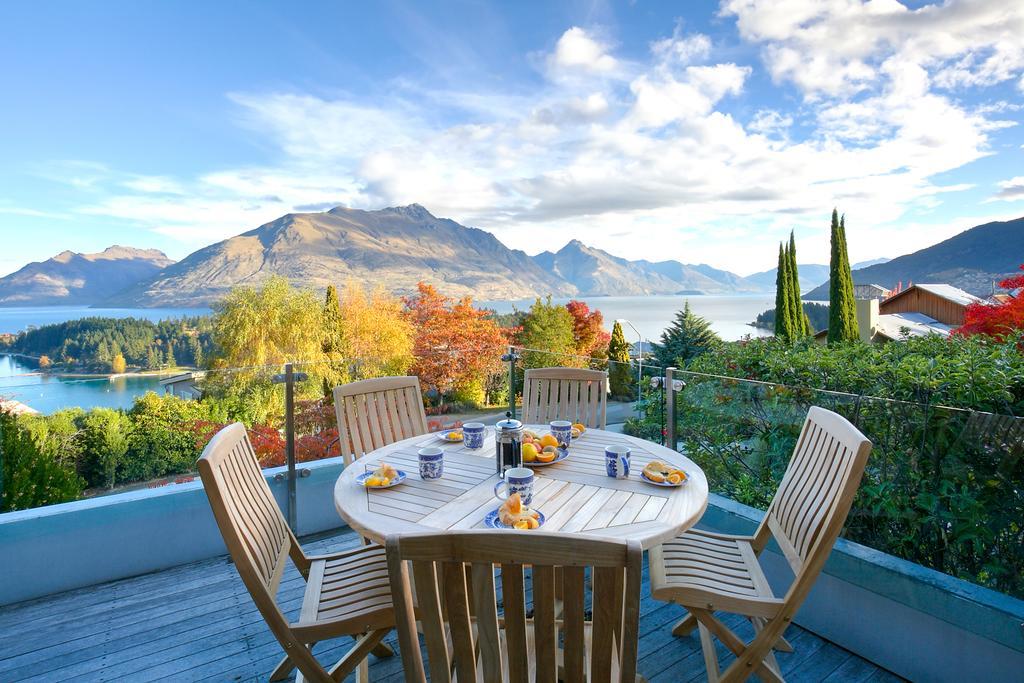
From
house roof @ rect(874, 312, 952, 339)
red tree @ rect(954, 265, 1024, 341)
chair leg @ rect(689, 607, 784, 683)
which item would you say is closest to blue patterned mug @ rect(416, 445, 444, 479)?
chair leg @ rect(689, 607, 784, 683)

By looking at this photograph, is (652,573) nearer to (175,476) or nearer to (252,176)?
(175,476)

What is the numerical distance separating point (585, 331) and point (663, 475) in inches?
851

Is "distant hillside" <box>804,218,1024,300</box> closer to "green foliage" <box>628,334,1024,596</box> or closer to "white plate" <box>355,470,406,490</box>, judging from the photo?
"green foliage" <box>628,334,1024,596</box>

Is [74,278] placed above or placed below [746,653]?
above

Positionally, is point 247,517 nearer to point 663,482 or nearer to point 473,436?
point 473,436

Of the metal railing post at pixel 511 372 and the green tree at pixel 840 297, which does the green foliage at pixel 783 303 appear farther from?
the metal railing post at pixel 511 372

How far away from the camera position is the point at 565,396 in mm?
3113

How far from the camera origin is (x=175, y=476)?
3850 mm

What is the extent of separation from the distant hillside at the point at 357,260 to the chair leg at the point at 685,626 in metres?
16.5

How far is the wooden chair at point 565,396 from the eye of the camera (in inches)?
120

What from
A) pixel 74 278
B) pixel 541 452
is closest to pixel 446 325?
pixel 541 452

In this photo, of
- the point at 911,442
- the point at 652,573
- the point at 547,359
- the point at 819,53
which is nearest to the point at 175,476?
the point at 547,359

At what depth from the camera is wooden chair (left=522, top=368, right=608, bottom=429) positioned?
3.05m

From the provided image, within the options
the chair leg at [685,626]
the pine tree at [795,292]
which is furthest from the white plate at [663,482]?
the pine tree at [795,292]
